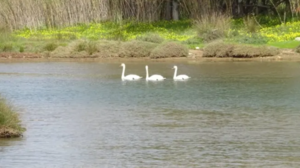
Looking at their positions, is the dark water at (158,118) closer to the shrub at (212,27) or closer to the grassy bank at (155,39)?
the grassy bank at (155,39)

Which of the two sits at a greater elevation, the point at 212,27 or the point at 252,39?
the point at 212,27

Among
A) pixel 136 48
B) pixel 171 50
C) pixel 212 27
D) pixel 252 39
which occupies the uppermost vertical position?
pixel 212 27

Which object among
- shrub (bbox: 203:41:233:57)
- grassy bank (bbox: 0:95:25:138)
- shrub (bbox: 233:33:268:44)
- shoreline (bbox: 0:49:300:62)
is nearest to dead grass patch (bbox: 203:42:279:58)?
shrub (bbox: 203:41:233:57)

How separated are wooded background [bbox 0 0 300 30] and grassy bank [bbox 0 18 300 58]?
2.53 metres

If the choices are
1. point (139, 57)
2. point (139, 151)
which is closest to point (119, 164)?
point (139, 151)

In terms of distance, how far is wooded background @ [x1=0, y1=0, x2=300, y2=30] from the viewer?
47.4 meters

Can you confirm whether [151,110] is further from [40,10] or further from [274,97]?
[40,10]

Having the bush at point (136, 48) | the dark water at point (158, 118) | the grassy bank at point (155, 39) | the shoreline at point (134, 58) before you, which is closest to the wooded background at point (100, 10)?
the grassy bank at point (155, 39)

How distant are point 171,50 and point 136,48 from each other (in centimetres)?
200

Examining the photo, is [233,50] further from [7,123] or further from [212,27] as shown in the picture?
[7,123]

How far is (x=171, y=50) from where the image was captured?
118 feet

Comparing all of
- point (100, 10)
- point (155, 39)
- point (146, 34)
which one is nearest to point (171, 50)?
point (155, 39)

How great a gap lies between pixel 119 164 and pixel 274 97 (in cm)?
998

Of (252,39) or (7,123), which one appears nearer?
(7,123)
